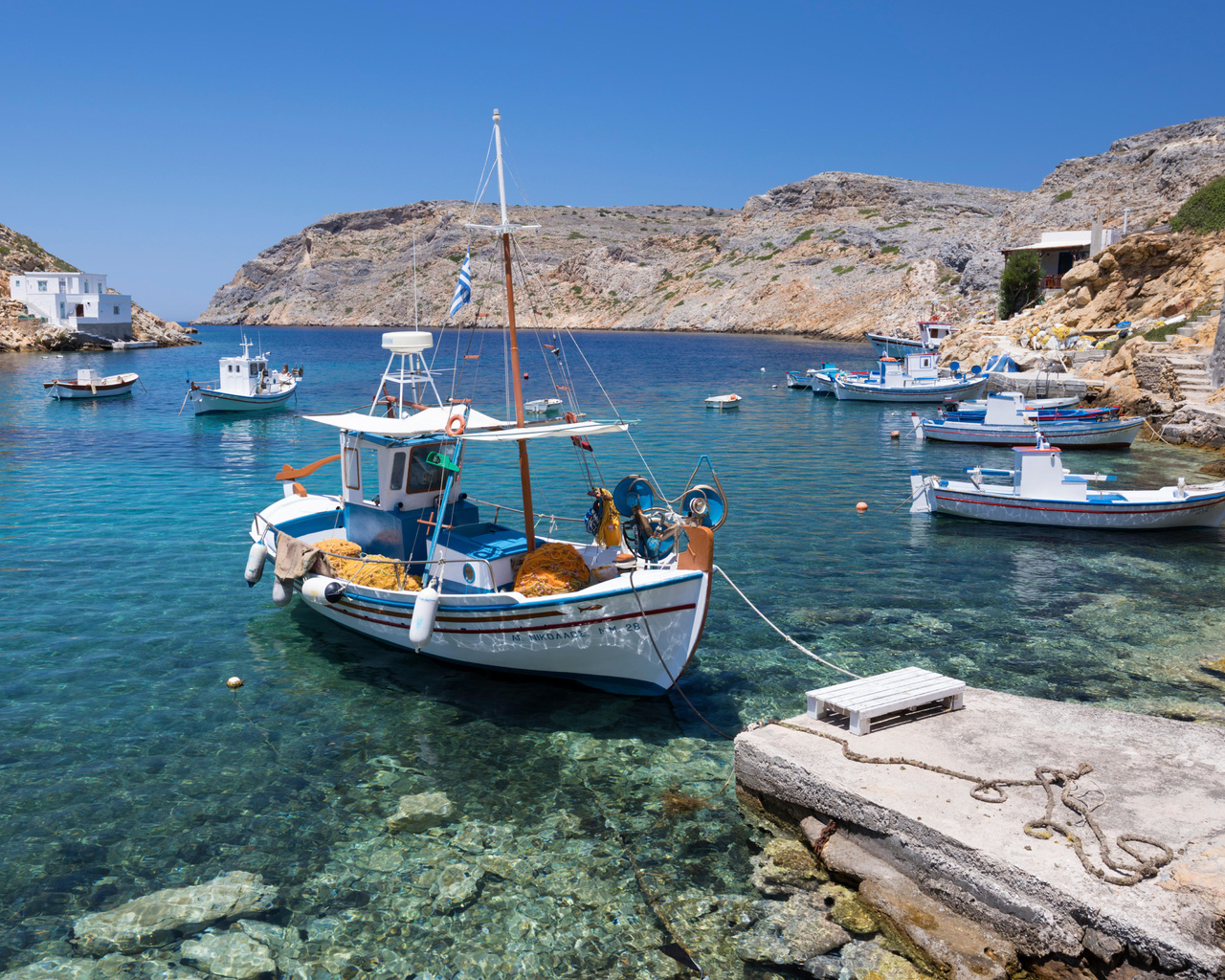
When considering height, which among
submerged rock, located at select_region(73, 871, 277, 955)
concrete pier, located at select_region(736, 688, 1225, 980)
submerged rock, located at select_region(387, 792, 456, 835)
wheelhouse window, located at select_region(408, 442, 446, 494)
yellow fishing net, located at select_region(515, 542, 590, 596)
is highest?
wheelhouse window, located at select_region(408, 442, 446, 494)

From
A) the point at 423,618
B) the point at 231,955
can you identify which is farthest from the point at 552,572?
the point at 231,955

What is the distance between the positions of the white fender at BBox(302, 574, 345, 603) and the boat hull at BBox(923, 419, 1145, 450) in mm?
27464

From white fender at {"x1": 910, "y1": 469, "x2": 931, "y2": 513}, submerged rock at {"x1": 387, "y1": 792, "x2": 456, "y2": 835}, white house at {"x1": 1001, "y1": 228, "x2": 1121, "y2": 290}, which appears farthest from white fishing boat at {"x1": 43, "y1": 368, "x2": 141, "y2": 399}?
white house at {"x1": 1001, "y1": 228, "x2": 1121, "y2": 290}

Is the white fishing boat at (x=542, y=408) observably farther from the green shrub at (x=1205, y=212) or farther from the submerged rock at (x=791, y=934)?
the green shrub at (x=1205, y=212)

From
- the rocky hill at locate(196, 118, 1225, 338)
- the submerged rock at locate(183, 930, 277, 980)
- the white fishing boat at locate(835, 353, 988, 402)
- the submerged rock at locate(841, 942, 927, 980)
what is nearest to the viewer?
the submerged rock at locate(841, 942, 927, 980)

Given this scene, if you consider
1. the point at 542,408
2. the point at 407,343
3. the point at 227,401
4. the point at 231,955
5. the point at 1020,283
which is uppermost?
the point at 1020,283

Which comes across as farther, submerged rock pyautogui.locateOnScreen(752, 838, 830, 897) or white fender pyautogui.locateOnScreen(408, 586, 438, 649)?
white fender pyautogui.locateOnScreen(408, 586, 438, 649)

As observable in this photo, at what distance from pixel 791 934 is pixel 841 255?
145m

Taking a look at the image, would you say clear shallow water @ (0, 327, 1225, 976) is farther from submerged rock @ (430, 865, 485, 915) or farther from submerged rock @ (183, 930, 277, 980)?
submerged rock @ (183, 930, 277, 980)

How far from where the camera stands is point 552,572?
12188mm

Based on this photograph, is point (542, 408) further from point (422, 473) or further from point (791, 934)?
point (791, 934)

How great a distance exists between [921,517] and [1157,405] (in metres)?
19.6

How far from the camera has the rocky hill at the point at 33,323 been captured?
8938cm

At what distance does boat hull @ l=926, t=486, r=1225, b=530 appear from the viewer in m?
20.5
